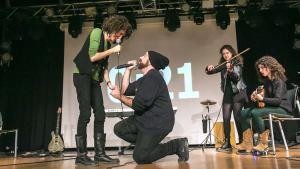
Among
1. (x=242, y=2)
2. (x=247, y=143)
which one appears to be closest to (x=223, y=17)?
(x=242, y=2)

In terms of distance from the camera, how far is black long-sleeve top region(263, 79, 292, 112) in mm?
3857

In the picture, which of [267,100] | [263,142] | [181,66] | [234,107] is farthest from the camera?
[181,66]

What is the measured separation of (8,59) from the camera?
21.2 feet

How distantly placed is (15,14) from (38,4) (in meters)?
0.49

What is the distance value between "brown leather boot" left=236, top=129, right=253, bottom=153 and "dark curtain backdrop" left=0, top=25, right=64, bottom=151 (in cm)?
399

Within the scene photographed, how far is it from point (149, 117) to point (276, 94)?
5.68 ft

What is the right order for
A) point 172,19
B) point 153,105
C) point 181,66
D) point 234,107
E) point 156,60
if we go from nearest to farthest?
point 153,105
point 156,60
point 234,107
point 172,19
point 181,66

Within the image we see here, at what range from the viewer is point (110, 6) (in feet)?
20.2

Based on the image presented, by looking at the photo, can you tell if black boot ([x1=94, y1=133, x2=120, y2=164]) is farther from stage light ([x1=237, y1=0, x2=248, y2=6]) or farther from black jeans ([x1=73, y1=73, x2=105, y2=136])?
stage light ([x1=237, y1=0, x2=248, y2=6])

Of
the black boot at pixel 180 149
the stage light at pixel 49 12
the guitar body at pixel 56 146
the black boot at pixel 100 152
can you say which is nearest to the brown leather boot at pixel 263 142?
the black boot at pixel 180 149

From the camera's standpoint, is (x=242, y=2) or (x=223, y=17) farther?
(x=223, y=17)

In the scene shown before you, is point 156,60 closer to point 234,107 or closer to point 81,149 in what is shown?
point 81,149

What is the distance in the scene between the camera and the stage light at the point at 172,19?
20.5ft

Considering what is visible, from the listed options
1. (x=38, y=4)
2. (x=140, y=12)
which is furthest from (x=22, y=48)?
(x=140, y=12)
